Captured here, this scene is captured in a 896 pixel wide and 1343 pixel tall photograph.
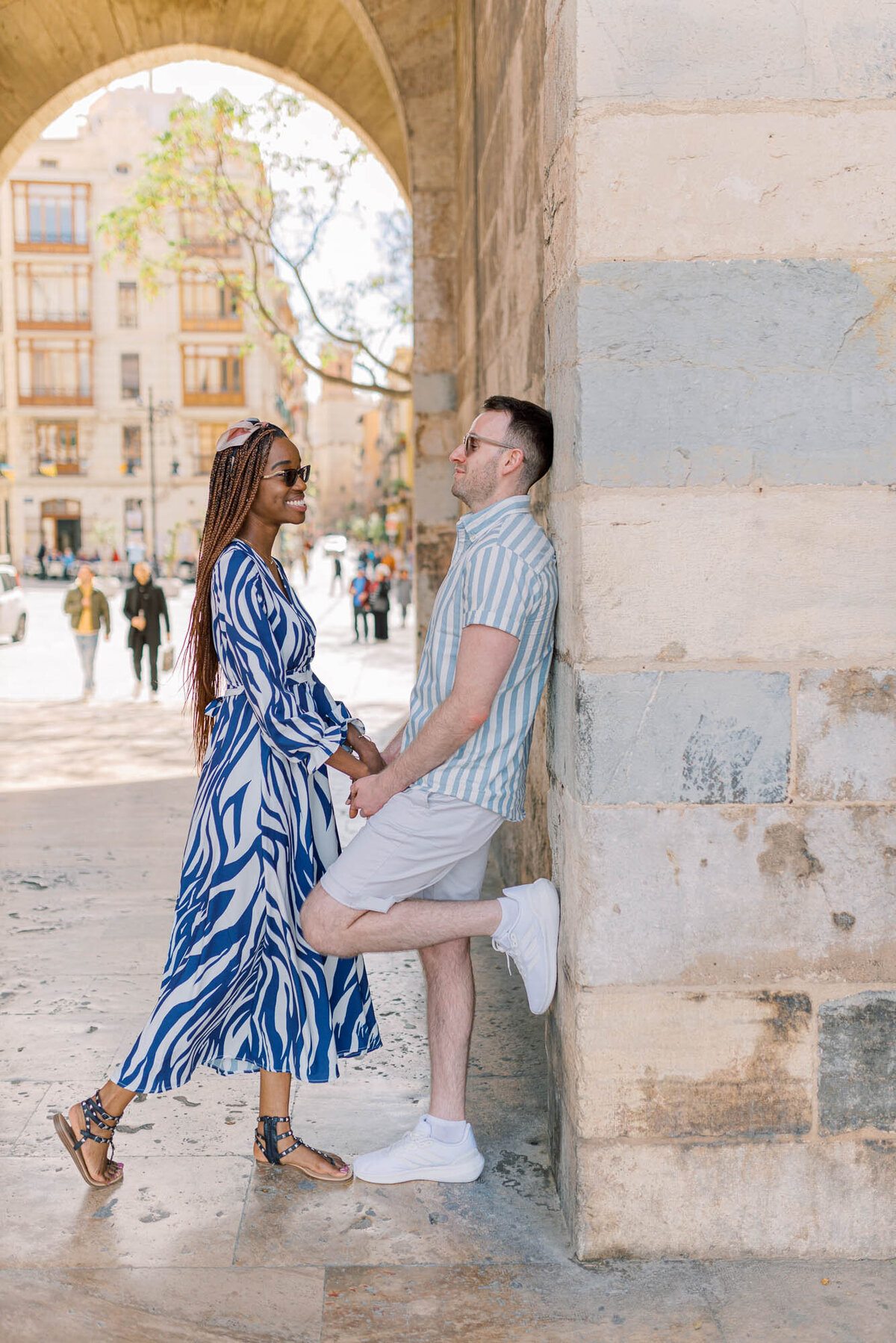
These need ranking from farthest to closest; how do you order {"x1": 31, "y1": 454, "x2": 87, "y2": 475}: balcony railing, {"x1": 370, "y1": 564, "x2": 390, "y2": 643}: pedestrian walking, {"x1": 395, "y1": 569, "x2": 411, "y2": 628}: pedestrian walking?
{"x1": 31, "y1": 454, "x2": 87, "y2": 475}: balcony railing
{"x1": 395, "y1": 569, "x2": 411, "y2": 628}: pedestrian walking
{"x1": 370, "y1": 564, "x2": 390, "y2": 643}: pedestrian walking

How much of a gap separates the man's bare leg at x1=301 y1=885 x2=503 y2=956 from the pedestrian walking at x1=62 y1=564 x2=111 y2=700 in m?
11.0

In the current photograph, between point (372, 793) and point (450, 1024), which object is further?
point (450, 1024)

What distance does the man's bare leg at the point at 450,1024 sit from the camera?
3.24 meters

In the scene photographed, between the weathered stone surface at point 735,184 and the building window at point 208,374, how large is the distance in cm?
5568

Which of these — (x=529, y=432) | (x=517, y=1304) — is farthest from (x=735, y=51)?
(x=517, y=1304)

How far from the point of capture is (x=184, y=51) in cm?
1067

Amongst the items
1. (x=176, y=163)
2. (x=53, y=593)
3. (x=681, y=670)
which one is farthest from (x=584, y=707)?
(x=53, y=593)

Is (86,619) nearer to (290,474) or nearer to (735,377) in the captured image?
(290,474)

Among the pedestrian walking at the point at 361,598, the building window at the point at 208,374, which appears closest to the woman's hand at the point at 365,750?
the pedestrian walking at the point at 361,598

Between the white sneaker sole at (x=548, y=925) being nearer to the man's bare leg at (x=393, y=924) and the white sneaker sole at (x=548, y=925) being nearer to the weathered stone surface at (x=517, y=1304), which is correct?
the man's bare leg at (x=393, y=924)

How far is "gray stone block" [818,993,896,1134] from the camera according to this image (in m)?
2.83

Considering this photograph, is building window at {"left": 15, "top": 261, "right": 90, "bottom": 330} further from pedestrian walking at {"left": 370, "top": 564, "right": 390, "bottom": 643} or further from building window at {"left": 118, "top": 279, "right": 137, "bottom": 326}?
pedestrian walking at {"left": 370, "top": 564, "right": 390, "bottom": 643}

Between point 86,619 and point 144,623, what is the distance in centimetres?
61

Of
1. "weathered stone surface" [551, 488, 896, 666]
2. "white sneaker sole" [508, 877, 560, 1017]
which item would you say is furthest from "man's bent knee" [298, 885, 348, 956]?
"weathered stone surface" [551, 488, 896, 666]
